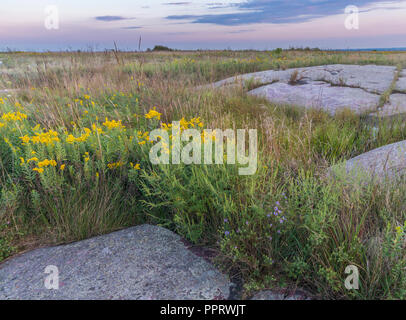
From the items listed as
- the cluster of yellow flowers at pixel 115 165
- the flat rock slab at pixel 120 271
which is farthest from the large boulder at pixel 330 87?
the flat rock slab at pixel 120 271

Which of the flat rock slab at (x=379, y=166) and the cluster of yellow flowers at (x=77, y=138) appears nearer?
the flat rock slab at (x=379, y=166)

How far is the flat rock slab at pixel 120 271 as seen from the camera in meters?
1.99

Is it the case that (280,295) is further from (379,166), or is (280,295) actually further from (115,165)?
(115,165)

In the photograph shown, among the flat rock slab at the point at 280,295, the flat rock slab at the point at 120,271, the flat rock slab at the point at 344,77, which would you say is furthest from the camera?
the flat rock slab at the point at 344,77

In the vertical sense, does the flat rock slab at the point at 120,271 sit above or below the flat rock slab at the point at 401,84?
below

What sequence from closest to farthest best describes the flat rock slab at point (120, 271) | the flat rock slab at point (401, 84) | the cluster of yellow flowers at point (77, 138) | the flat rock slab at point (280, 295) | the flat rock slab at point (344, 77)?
the flat rock slab at point (280, 295), the flat rock slab at point (120, 271), the cluster of yellow flowers at point (77, 138), the flat rock slab at point (401, 84), the flat rock slab at point (344, 77)

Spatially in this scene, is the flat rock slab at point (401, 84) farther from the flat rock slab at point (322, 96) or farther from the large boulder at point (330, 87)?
the flat rock slab at point (322, 96)

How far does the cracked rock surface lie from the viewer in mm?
5879

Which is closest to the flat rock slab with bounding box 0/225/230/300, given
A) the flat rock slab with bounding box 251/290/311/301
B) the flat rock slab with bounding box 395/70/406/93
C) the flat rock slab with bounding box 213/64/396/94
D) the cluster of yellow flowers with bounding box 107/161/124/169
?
the flat rock slab with bounding box 251/290/311/301

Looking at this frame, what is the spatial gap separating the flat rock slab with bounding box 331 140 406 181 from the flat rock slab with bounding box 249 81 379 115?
2.52 meters

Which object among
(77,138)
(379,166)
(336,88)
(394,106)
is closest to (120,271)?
(77,138)

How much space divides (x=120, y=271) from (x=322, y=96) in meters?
5.76

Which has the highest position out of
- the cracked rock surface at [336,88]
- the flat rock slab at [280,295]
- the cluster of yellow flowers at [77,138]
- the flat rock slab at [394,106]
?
the cracked rock surface at [336,88]

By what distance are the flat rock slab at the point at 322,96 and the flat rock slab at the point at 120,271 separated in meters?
4.38
